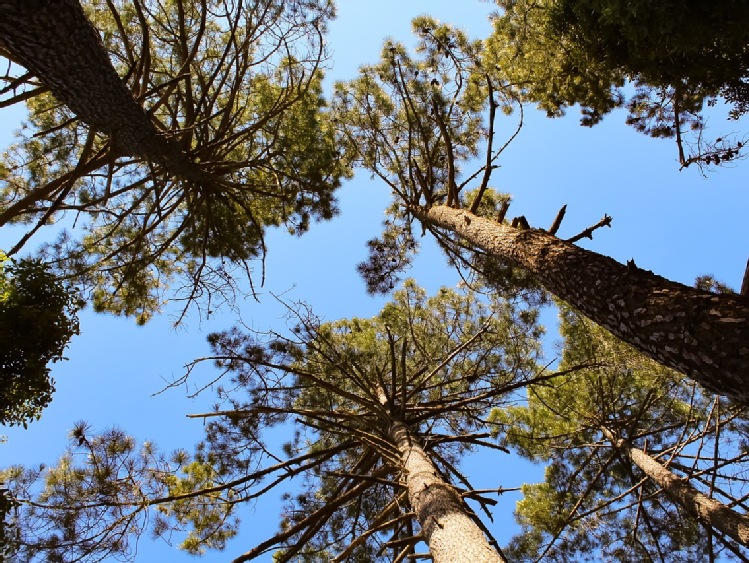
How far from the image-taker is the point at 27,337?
12.5 feet

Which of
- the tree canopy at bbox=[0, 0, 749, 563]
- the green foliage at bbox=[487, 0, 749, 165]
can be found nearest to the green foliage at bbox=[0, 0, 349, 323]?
the tree canopy at bbox=[0, 0, 749, 563]

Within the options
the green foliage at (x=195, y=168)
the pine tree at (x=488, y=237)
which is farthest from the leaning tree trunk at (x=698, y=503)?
the green foliage at (x=195, y=168)

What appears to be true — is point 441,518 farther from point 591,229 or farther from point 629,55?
point 629,55

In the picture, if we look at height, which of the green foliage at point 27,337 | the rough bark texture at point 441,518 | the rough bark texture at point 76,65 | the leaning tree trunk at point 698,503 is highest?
the rough bark texture at point 76,65

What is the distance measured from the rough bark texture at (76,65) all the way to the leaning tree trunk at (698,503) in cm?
674

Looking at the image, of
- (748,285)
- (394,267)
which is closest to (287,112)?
(394,267)

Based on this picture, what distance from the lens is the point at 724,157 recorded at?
493 centimetres

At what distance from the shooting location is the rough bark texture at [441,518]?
302 centimetres

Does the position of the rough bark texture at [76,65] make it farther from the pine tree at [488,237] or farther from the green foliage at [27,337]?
the pine tree at [488,237]

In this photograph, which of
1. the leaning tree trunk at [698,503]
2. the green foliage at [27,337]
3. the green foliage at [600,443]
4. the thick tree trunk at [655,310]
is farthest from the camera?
the green foliage at [600,443]

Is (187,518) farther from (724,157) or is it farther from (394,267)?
(724,157)

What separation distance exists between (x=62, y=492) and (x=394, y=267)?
5.44m

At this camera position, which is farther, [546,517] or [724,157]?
[546,517]

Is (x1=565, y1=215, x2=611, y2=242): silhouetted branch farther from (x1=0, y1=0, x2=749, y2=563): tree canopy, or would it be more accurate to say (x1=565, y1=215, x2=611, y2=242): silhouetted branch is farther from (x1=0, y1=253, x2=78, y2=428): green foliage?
(x1=0, y1=253, x2=78, y2=428): green foliage
